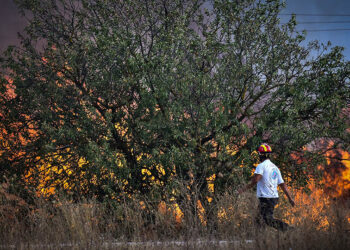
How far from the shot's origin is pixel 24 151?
34.3ft

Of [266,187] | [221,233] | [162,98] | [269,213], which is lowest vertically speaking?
[221,233]

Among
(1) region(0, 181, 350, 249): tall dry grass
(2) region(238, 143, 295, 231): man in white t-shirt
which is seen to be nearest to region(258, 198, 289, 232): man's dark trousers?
(2) region(238, 143, 295, 231): man in white t-shirt

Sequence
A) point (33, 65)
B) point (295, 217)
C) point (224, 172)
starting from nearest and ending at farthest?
point (295, 217) < point (224, 172) < point (33, 65)

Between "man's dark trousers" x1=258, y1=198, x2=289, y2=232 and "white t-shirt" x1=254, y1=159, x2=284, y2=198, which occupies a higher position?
"white t-shirt" x1=254, y1=159, x2=284, y2=198

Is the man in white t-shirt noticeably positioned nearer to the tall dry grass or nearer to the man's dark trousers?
the man's dark trousers

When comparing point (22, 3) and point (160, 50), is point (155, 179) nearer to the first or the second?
point (160, 50)

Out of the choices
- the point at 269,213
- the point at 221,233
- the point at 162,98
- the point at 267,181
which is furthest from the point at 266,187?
the point at 162,98

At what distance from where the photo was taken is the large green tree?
28.0 ft

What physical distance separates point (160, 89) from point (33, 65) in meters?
4.21

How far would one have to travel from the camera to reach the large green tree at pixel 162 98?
8.52 meters

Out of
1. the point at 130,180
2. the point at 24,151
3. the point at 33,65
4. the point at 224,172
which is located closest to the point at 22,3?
the point at 33,65

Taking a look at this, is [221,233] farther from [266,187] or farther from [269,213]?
[266,187]

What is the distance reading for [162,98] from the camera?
8.72m

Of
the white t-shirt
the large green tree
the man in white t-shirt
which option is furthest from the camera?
the large green tree
